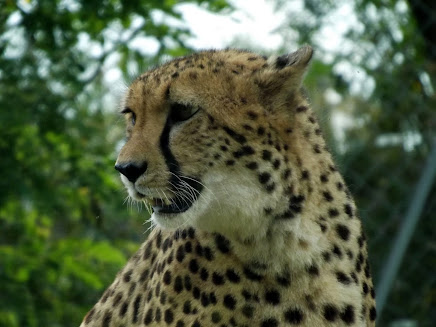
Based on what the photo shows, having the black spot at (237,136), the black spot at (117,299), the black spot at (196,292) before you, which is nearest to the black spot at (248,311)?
the black spot at (196,292)

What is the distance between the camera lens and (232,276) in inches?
88.4

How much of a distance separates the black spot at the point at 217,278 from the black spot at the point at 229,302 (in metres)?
0.05

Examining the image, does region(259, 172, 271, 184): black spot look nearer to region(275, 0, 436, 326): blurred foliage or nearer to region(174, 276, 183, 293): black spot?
region(174, 276, 183, 293): black spot

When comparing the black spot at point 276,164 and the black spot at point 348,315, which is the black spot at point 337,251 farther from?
the black spot at point 276,164

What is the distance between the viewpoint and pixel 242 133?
7.17ft

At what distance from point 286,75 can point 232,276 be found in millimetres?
568

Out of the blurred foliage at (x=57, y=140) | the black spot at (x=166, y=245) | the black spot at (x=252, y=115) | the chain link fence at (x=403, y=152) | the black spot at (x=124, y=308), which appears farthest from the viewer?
the chain link fence at (x=403, y=152)

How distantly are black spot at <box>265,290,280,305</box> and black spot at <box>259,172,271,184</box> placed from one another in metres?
0.30

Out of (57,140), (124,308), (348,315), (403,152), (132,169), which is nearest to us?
(132,169)

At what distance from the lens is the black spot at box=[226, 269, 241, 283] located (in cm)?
224

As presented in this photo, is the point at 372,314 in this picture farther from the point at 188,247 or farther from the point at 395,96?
the point at 395,96

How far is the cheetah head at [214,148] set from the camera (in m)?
2.17

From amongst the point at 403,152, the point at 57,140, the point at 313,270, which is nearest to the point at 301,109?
the point at 313,270

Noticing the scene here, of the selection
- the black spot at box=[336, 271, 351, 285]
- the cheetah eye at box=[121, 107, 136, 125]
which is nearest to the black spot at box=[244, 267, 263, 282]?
the black spot at box=[336, 271, 351, 285]
